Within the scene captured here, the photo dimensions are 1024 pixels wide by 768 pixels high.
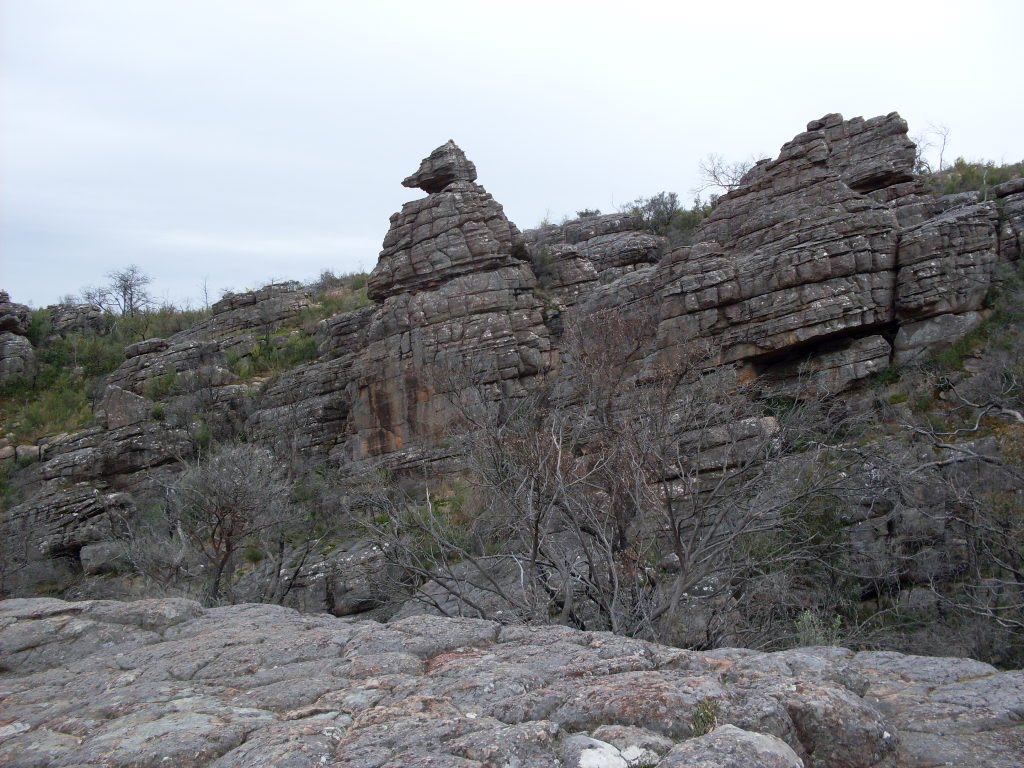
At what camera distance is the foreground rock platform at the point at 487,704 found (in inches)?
118

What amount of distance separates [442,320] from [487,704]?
60.6 feet

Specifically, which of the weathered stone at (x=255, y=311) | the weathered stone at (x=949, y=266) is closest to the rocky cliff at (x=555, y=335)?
the weathered stone at (x=949, y=266)

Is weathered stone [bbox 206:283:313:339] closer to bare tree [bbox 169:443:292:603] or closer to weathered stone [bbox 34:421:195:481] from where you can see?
weathered stone [bbox 34:421:195:481]

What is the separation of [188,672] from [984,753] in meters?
4.15

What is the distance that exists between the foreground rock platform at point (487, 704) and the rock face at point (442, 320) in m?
15.0

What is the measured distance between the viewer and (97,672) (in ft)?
15.5

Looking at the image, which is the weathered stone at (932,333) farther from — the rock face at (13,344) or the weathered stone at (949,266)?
the rock face at (13,344)

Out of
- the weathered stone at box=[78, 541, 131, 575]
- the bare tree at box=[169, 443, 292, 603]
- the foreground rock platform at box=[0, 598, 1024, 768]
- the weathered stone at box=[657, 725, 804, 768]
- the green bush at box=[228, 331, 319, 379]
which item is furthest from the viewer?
the green bush at box=[228, 331, 319, 379]

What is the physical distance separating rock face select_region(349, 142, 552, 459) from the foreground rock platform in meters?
15.0

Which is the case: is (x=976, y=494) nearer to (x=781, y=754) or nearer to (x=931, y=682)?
(x=931, y=682)

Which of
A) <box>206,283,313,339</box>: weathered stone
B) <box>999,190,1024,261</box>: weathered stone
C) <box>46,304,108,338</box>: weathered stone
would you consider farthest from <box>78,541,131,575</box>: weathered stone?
<box>999,190,1024,261</box>: weathered stone

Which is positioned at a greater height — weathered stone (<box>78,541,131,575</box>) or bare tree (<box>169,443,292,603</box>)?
bare tree (<box>169,443,292,603</box>)

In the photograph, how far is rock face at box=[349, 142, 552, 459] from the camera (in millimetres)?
20561

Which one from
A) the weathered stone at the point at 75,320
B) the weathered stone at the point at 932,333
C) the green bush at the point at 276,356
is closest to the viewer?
the weathered stone at the point at 932,333
